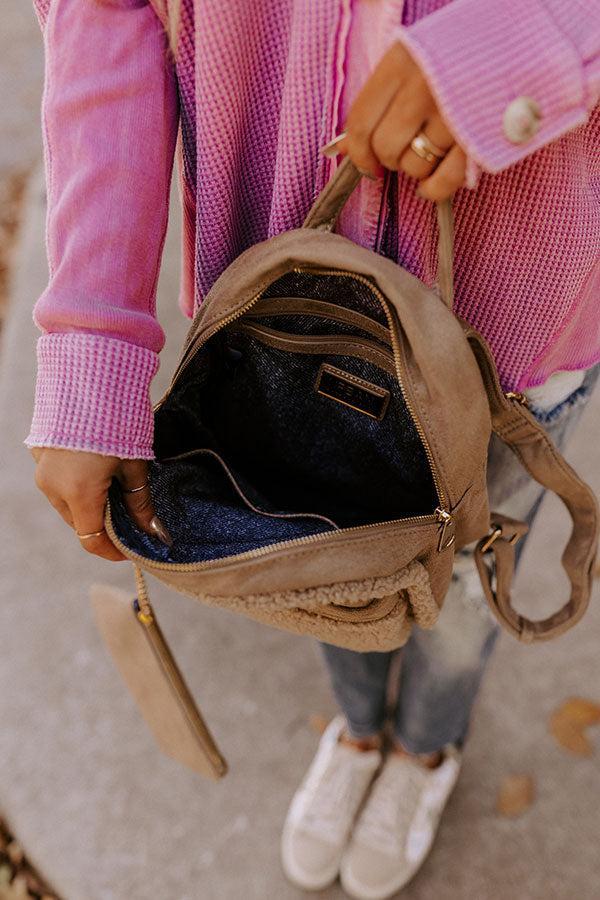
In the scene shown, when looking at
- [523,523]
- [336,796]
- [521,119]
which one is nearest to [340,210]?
[521,119]

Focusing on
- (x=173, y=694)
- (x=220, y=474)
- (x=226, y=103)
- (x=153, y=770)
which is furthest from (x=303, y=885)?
(x=226, y=103)

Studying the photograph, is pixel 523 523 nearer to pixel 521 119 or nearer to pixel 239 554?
pixel 239 554

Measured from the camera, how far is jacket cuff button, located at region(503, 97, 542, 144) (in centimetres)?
65

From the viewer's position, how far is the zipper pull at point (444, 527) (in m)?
0.84

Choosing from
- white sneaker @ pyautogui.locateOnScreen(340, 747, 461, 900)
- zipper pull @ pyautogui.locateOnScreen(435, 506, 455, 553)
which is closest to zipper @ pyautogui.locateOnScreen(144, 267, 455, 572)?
zipper pull @ pyautogui.locateOnScreen(435, 506, 455, 553)

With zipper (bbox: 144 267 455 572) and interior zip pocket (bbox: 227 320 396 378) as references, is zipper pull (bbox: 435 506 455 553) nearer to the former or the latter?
zipper (bbox: 144 267 455 572)

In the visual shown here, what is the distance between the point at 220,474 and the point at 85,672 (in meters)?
1.06

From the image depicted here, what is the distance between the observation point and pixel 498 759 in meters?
1.68

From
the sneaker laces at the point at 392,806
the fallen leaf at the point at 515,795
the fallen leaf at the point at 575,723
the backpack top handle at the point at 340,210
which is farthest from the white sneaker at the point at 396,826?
the backpack top handle at the point at 340,210

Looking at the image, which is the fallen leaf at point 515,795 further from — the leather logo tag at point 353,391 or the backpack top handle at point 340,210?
the backpack top handle at point 340,210

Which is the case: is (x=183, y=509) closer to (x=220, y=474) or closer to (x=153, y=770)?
(x=220, y=474)

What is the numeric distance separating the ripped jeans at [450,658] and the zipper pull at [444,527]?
0.20 meters

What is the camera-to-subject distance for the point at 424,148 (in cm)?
69

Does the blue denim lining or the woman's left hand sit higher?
the woman's left hand
